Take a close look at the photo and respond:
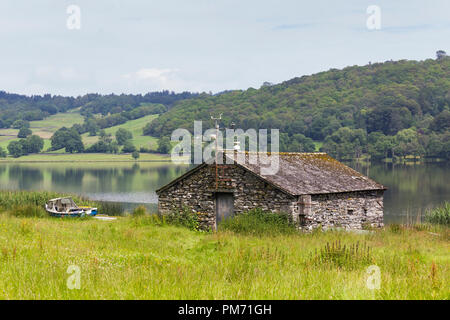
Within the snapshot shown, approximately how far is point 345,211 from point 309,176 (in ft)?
7.29

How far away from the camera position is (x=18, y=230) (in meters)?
15.7

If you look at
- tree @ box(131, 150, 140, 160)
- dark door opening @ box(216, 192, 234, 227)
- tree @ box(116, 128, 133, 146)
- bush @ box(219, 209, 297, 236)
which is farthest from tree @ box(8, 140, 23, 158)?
bush @ box(219, 209, 297, 236)

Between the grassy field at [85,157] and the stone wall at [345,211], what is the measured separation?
108577 mm

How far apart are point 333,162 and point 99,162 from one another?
11452cm

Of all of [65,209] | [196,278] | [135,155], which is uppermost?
[196,278]

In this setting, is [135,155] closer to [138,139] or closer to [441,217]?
[138,139]

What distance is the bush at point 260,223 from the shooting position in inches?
777

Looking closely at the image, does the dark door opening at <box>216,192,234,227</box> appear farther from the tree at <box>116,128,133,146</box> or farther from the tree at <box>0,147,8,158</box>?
the tree at <box>116,128,133,146</box>

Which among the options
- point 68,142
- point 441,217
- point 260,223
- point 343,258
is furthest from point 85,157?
point 343,258

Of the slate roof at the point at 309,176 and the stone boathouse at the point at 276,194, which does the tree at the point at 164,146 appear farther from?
the stone boathouse at the point at 276,194

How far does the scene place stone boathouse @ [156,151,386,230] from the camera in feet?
68.6

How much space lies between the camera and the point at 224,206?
22.1 m

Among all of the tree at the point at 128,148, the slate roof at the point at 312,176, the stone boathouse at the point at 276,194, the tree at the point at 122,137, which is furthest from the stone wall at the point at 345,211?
the tree at the point at 122,137

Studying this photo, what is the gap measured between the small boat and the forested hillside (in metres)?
88.7
